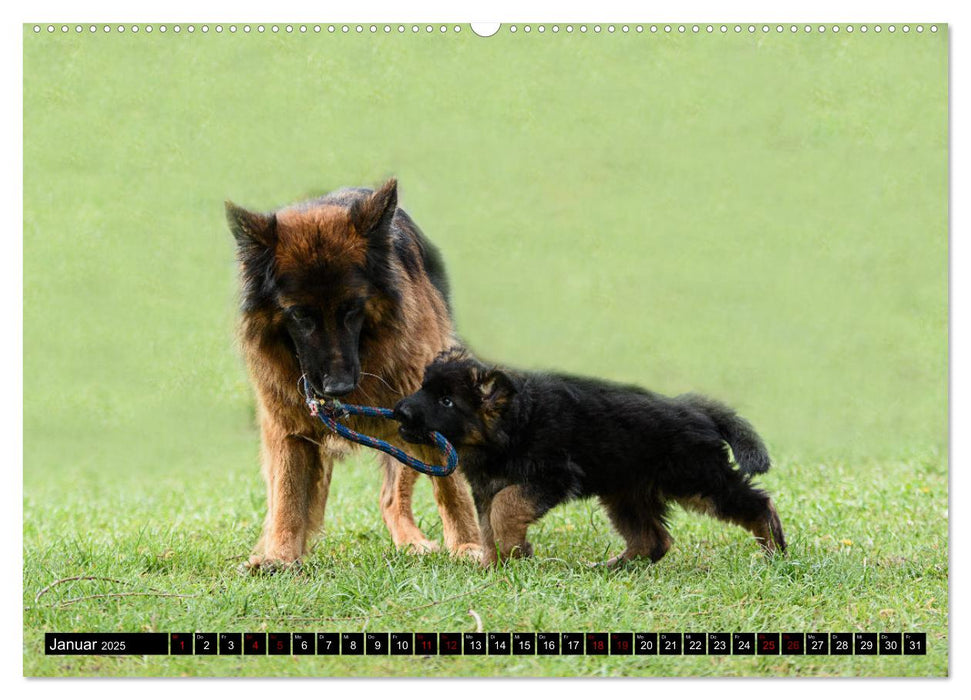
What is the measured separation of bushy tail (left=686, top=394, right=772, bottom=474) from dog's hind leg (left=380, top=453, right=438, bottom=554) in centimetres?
192

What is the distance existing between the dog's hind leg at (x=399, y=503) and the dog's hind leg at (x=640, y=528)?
4.04 feet

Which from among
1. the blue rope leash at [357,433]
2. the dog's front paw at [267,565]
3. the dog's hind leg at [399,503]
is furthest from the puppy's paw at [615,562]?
the dog's front paw at [267,565]

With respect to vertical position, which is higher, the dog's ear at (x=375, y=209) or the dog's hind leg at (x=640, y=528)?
the dog's ear at (x=375, y=209)

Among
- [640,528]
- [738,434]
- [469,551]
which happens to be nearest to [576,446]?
[640,528]

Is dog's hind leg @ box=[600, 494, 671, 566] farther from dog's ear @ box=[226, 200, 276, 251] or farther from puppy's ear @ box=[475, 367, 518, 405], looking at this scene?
dog's ear @ box=[226, 200, 276, 251]

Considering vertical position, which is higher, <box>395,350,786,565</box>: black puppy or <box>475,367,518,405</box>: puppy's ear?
<box>475,367,518,405</box>: puppy's ear

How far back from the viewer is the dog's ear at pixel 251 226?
6090 millimetres

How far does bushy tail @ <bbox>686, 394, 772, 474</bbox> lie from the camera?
22.0 ft

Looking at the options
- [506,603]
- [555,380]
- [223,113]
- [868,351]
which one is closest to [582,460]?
[555,380]

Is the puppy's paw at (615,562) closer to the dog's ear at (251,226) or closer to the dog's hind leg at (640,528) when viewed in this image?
the dog's hind leg at (640,528)

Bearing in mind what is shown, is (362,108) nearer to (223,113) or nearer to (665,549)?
(223,113)

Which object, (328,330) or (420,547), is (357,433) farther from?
(420,547)

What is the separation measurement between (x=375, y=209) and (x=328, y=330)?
68 cm

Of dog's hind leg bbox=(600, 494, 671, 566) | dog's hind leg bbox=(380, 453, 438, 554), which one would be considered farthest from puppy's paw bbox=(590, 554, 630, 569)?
dog's hind leg bbox=(380, 453, 438, 554)
